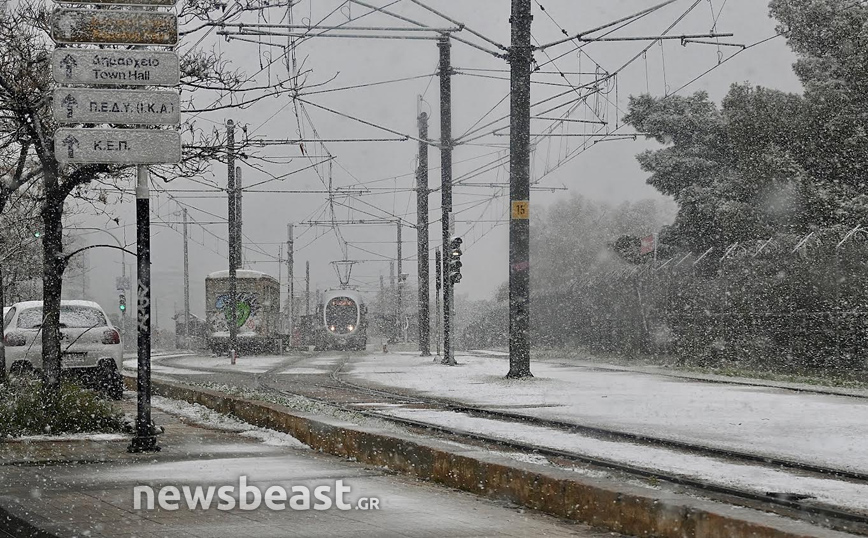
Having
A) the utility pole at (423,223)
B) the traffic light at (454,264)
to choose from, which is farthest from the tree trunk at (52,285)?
the utility pole at (423,223)

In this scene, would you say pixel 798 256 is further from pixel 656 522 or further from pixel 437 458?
pixel 656 522

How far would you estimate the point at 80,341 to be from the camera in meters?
17.4

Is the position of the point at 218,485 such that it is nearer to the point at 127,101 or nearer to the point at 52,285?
the point at 127,101

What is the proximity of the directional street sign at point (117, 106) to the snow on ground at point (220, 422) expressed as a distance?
3400 mm

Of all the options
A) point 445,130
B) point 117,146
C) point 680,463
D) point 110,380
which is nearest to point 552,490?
point 680,463

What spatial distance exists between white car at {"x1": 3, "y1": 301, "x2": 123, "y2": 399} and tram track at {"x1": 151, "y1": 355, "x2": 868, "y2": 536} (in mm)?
3157

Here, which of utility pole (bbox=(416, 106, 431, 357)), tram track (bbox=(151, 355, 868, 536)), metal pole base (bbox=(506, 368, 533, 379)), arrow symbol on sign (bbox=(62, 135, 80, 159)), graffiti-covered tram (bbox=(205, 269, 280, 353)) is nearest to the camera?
tram track (bbox=(151, 355, 868, 536))

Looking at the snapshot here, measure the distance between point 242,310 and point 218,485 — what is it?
39.1 meters

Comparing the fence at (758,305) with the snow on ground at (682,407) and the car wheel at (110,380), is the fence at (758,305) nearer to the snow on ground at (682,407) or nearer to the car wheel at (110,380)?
the snow on ground at (682,407)

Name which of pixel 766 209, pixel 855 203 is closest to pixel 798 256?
pixel 855 203

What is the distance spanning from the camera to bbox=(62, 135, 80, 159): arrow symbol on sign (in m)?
10.2

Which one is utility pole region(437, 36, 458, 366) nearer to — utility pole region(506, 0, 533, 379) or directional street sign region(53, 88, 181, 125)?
utility pole region(506, 0, 533, 379)

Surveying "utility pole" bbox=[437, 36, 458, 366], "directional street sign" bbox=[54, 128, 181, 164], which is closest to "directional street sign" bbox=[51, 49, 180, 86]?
"directional street sign" bbox=[54, 128, 181, 164]

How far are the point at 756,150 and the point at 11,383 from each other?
23.3 meters
